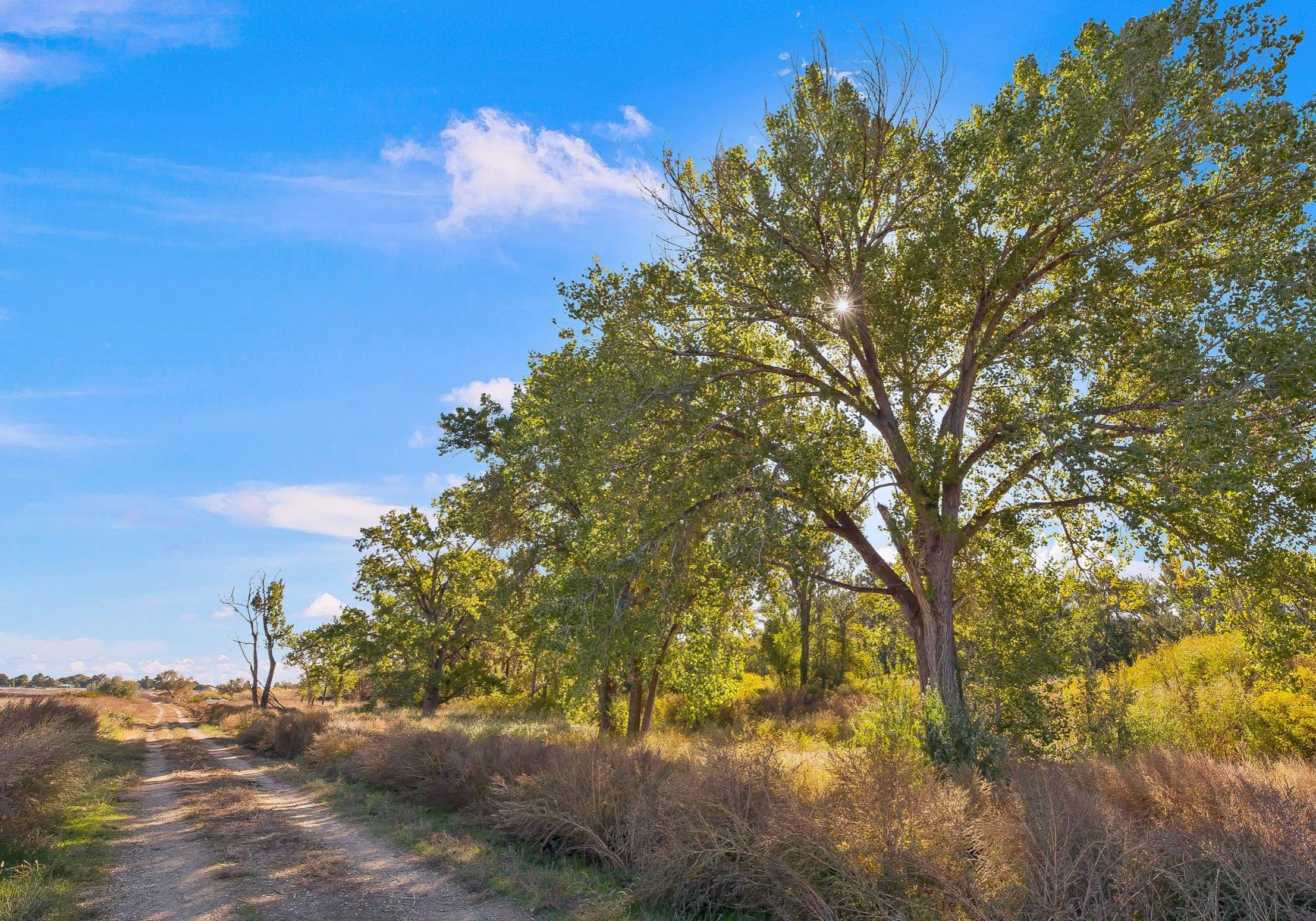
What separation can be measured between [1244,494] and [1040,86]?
9385 millimetres

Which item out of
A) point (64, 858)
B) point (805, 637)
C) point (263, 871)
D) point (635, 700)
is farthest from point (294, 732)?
point (805, 637)

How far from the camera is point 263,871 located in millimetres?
8891

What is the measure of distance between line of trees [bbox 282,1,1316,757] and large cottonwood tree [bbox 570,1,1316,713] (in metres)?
0.08

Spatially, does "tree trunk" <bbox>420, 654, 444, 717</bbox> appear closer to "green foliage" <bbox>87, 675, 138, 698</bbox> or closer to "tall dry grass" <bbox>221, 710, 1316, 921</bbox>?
"tall dry grass" <bbox>221, 710, 1316, 921</bbox>

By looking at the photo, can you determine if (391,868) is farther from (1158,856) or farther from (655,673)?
(655,673)

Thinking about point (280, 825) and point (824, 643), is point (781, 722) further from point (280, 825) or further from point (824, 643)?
point (280, 825)

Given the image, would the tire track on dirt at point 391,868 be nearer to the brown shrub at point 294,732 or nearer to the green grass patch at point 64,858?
the green grass patch at point 64,858

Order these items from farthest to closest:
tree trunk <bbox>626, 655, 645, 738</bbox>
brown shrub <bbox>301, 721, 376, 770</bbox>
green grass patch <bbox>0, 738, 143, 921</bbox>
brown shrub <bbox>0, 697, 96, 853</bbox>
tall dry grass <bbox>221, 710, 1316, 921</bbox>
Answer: tree trunk <bbox>626, 655, 645, 738</bbox> < brown shrub <bbox>301, 721, 376, 770</bbox> < brown shrub <bbox>0, 697, 96, 853</bbox> < green grass patch <bbox>0, 738, 143, 921</bbox> < tall dry grass <bbox>221, 710, 1316, 921</bbox>

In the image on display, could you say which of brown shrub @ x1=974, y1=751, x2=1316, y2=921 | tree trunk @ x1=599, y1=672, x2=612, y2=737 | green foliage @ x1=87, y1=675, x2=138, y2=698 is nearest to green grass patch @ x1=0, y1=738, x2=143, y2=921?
brown shrub @ x1=974, y1=751, x2=1316, y2=921

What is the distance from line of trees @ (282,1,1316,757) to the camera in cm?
1173

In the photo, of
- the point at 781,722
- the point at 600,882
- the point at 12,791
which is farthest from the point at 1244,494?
the point at 781,722

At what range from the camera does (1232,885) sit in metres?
4.98

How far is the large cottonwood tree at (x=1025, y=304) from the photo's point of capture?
1127 cm

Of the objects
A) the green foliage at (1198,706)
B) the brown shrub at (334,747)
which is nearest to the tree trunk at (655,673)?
the brown shrub at (334,747)
